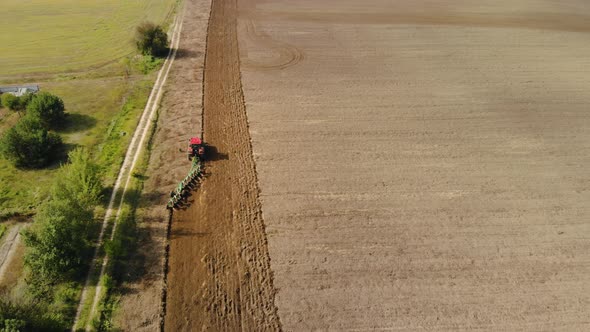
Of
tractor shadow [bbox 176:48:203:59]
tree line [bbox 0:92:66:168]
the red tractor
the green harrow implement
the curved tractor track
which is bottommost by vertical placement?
the curved tractor track

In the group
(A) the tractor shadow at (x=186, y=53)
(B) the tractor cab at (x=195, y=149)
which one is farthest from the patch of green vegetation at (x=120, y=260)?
(A) the tractor shadow at (x=186, y=53)

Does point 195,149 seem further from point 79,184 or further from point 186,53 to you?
point 186,53

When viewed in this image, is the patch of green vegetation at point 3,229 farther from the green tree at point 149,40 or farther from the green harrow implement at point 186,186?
the green tree at point 149,40

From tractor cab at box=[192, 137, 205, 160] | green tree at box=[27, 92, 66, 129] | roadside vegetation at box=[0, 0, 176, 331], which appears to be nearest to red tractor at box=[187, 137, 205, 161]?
tractor cab at box=[192, 137, 205, 160]

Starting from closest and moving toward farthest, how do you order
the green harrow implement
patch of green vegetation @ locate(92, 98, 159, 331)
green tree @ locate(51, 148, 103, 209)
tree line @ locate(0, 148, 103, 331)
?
tree line @ locate(0, 148, 103, 331) < patch of green vegetation @ locate(92, 98, 159, 331) < green tree @ locate(51, 148, 103, 209) < the green harrow implement

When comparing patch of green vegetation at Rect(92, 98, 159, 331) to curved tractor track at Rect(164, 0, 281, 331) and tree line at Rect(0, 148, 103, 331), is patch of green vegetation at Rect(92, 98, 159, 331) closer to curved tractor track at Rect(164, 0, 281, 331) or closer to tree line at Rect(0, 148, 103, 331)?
tree line at Rect(0, 148, 103, 331)

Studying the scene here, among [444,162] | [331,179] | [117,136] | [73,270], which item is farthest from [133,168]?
[444,162]

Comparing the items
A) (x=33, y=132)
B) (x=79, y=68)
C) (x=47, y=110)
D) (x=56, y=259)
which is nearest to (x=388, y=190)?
(x=56, y=259)
